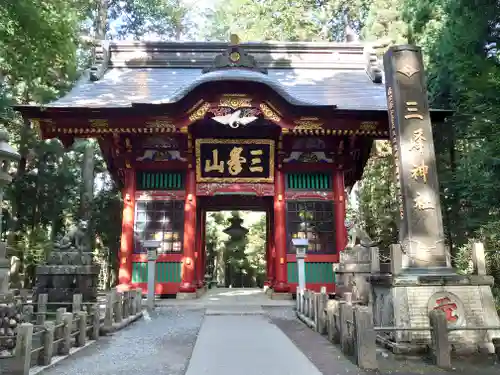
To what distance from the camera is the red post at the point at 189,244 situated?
12125mm

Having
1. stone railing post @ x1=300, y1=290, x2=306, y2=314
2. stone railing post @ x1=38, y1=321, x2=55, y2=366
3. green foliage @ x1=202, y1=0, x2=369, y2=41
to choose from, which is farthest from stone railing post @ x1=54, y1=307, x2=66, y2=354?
green foliage @ x1=202, y1=0, x2=369, y2=41

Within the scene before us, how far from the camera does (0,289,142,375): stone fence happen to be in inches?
169

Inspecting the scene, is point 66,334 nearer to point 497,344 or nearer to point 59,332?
point 59,332

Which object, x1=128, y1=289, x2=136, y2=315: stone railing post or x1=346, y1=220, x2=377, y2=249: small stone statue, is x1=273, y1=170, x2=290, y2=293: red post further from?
x1=128, y1=289, x2=136, y2=315: stone railing post

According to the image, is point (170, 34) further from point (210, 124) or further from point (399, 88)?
point (399, 88)

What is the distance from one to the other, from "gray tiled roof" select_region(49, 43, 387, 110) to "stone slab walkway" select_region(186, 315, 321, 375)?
23.3 feet

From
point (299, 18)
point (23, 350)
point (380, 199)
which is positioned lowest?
point (23, 350)

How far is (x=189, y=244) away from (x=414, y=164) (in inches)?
296

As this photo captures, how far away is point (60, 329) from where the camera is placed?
5.47m

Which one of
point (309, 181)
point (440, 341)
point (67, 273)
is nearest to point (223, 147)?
point (309, 181)

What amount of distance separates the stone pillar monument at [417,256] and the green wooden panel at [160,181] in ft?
25.4

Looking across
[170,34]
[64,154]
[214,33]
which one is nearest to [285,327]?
[64,154]

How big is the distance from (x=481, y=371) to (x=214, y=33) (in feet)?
106

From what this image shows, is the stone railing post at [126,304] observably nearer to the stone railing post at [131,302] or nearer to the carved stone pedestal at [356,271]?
the stone railing post at [131,302]
